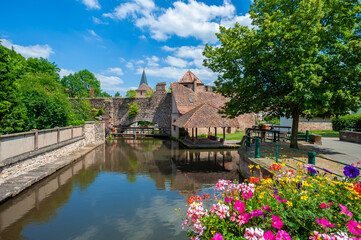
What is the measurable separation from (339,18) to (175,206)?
1099 cm

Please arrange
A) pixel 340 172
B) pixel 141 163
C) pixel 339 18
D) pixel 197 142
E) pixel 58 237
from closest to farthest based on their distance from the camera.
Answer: pixel 58 237, pixel 340 172, pixel 339 18, pixel 141 163, pixel 197 142

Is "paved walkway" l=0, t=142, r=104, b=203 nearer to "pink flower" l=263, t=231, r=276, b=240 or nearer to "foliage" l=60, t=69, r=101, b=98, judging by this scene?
"pink flower" l=263, t=231, r=276, b=240

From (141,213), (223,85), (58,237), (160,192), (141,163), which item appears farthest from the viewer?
(141,163)

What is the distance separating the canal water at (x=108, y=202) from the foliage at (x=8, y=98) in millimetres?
3508

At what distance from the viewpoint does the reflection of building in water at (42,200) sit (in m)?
5.72

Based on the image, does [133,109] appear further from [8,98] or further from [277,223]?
[277,223]

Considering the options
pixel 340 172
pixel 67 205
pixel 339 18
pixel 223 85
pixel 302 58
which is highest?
pixel 339 18

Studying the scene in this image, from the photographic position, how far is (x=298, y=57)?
8.57m

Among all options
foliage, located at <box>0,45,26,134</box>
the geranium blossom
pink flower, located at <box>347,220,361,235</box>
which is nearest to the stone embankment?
foliage, located at <box>0,45,26,134</box>

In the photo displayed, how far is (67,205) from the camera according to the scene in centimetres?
697

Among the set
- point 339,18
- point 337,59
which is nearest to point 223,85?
point 337,59

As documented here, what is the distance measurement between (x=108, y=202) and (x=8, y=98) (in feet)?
27.0

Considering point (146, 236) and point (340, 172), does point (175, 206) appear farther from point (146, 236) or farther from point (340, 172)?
point (340, 172)

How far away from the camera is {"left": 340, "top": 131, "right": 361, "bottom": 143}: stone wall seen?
15.7m
